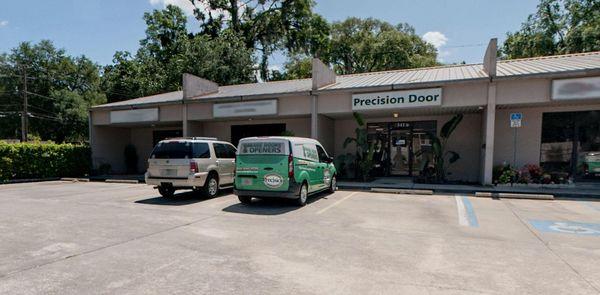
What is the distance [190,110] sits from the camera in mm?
15805

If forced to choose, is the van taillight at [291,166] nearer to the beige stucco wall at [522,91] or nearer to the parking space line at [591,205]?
the parking space line at [591,205]

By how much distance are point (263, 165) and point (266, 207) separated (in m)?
1.11

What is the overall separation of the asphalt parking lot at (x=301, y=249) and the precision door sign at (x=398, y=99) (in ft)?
15.0

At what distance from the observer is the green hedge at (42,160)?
14.7 m

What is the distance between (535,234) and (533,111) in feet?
29.9

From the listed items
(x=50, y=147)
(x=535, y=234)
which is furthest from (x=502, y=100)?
(x=50, y=147)

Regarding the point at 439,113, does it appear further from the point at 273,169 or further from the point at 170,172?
the point at 170,172

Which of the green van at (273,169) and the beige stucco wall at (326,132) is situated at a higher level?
the beige stucco wall at (326,132)

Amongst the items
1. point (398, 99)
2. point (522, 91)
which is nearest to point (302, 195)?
point (398, 99)

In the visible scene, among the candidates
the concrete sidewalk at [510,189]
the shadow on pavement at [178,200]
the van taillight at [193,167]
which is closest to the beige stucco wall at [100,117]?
the shadow on pavement at [178,200]

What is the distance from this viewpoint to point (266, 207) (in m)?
8.24

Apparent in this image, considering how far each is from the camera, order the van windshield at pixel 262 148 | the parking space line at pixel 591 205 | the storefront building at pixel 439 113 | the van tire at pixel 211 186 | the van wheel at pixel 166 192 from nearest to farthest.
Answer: the van windshield at pixel 262 148 < the parking space line at pixel 591 205 < the van tire at pixel 211 186 < the van wheel at pixel 166 192 < the storefront building at pixel 439 113

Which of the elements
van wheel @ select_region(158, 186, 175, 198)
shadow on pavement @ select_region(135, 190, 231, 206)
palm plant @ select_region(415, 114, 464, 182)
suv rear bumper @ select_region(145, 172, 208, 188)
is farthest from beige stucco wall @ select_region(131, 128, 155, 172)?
palm plant @ select_region(415, 114, 464, 182)

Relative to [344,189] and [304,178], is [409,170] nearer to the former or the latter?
[344,189]
